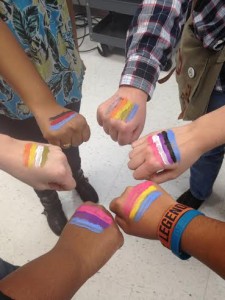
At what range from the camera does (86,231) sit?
2.72ft

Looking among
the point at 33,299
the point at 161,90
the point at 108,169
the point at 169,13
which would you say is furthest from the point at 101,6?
the point at 33,299

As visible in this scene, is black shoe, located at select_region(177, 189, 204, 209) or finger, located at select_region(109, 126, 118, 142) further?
black shoe, located at select_region(177, 189, 204, 209)

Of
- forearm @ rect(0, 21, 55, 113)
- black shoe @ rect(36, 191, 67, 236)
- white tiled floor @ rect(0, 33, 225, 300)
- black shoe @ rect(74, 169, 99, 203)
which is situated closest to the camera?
forearm @ rect(0, 21, 55, 113)

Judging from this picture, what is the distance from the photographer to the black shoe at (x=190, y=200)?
146cm

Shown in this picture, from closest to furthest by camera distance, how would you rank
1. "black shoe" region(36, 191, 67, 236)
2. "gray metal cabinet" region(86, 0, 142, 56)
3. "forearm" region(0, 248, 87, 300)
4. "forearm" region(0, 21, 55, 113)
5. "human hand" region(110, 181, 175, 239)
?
"forearm" region(0, 248, 87, 300)
"human hand" region(110, 181, 175, 239)
"forearm" region(0, 21, 55, 113)
"black shoe" region(36, 191, 67, 236)
"gray metal cabinet" region(86, 0, 142, 56)

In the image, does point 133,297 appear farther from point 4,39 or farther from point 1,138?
point 4,39

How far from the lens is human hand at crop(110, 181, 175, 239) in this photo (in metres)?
0.77

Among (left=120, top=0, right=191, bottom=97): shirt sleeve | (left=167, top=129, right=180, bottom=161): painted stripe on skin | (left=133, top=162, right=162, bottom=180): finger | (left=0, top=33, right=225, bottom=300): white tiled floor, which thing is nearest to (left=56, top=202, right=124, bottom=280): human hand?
(left=133, top=162, right=162, bottom=180): finger

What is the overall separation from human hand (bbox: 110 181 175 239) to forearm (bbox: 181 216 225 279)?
0.08 metres

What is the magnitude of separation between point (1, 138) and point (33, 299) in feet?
1.24

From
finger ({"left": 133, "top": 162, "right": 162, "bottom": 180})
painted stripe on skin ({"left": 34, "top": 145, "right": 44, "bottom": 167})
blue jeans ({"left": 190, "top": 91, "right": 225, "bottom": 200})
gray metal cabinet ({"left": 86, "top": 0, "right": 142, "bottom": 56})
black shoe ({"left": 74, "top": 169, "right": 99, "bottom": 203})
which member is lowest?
black shoe ({"left": 74, "top": 169, "right": 99, "bottom": 203})

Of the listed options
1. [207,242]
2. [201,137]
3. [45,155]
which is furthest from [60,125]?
[207,242]

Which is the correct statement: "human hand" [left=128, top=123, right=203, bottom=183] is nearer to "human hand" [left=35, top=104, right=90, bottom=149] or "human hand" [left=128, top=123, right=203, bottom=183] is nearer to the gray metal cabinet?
"human hand" [left=35, top=104, right=90, bottom=149]

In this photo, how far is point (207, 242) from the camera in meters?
0.69
